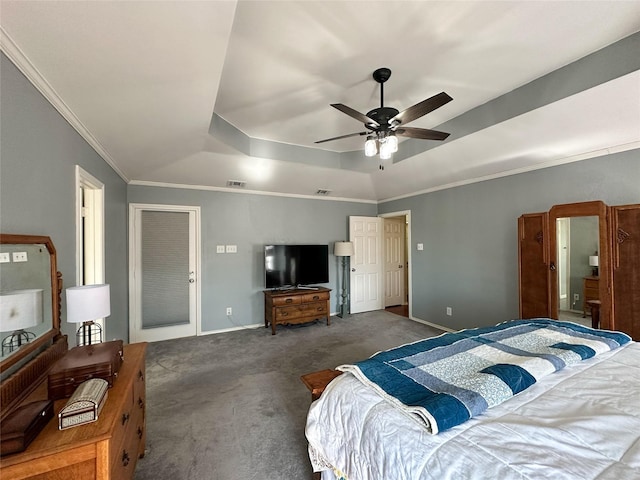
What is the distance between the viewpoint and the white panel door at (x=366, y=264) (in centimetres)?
554

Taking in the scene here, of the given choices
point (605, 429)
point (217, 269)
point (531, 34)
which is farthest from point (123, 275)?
point (531, 34)

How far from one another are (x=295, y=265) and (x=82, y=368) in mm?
3629

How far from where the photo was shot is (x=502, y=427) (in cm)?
96

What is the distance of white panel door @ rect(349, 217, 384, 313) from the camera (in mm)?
5535

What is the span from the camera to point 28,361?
48.9 inches

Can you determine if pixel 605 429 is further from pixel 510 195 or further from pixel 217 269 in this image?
pixel 217 269

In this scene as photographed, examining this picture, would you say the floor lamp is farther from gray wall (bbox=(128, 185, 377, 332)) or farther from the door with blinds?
the door with blinds

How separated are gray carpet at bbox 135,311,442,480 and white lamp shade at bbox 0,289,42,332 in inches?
47.9

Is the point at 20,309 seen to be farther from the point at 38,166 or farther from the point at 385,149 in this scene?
the point at 385,149

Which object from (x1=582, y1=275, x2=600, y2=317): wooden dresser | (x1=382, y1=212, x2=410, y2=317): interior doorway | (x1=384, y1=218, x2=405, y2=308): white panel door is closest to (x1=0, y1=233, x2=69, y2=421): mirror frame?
(x1=582, y1=275, x2=600, y2=317): wooden dresser

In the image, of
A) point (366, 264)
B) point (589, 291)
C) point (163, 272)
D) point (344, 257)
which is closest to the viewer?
point (589, 291)

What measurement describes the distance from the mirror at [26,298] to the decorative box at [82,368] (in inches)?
6.0

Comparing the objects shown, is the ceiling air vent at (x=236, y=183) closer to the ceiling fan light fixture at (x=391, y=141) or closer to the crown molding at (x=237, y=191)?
the crown molding at (x=237, y=191)

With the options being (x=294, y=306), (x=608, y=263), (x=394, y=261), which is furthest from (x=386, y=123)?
(x=394, y=261)
